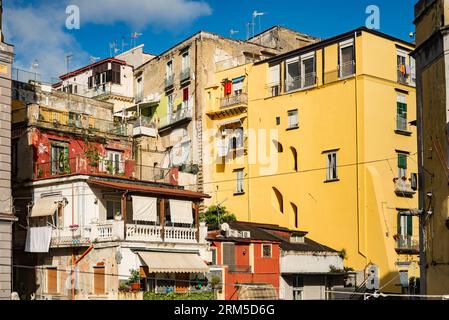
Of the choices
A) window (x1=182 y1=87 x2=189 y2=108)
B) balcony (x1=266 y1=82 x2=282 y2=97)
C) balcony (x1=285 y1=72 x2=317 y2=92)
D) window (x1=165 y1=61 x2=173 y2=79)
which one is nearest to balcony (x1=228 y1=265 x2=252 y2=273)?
balcony (x1=285 y1=72 x2=317 y2=92)

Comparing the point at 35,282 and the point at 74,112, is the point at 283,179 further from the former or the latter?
the point at 35,282

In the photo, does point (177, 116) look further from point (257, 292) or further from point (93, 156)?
point (257, 292)

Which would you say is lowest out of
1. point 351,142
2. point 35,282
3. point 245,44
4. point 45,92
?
point 35,282

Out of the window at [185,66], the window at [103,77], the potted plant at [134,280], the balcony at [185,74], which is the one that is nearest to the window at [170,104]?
the balcony at [185,74]

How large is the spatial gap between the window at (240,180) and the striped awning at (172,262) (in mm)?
15427

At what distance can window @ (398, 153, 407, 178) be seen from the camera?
49.5 metres

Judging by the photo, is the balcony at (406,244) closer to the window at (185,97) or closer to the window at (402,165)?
the window at (402,165)

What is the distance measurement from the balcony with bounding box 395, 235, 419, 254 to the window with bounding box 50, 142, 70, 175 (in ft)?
66.8

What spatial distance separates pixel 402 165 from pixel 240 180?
464 inches

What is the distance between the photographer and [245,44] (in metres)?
61.2

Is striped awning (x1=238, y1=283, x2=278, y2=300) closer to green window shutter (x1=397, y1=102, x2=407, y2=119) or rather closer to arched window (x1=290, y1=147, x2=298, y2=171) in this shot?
arched window (x1=290, y1=147, x2=298, y2=171)

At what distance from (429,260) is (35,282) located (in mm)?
21334
